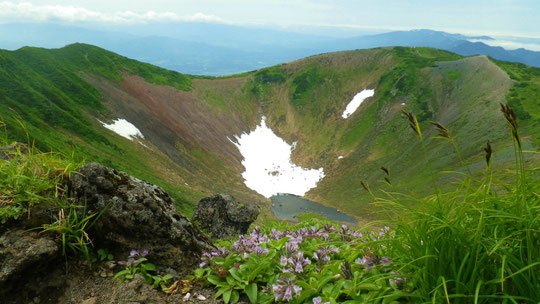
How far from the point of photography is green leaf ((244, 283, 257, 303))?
317 cm

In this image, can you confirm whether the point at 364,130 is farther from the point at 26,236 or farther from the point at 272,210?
the point at 26,236

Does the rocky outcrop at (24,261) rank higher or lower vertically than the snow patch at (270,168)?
higher

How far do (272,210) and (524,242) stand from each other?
183 feet

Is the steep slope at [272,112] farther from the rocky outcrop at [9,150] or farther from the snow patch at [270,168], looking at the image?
the rocky outcrop at [9,150]

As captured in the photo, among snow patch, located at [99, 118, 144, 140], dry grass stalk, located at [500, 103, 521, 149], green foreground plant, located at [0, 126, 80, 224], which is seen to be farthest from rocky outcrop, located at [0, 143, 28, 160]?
snow patch, located at [99, 118, 144, 140]

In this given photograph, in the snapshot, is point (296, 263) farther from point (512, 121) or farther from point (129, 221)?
point (129, 221)

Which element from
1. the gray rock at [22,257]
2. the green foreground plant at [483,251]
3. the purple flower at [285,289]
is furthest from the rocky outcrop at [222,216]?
the green foreground plant at [483,251]

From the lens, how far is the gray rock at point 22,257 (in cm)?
326

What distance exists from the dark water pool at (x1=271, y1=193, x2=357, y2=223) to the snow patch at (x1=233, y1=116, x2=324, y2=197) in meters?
3.51

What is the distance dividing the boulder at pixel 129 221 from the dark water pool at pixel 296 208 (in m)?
47.3

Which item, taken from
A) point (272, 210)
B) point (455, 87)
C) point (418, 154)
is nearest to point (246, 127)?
point (272, 210)

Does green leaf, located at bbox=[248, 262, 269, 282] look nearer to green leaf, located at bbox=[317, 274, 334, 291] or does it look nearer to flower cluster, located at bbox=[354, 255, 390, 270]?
green leaf, located at bbox=[317, 274, 334, 291]

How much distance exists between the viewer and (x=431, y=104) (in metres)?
80.4

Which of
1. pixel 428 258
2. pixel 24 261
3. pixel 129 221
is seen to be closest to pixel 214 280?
pixel 129 221
